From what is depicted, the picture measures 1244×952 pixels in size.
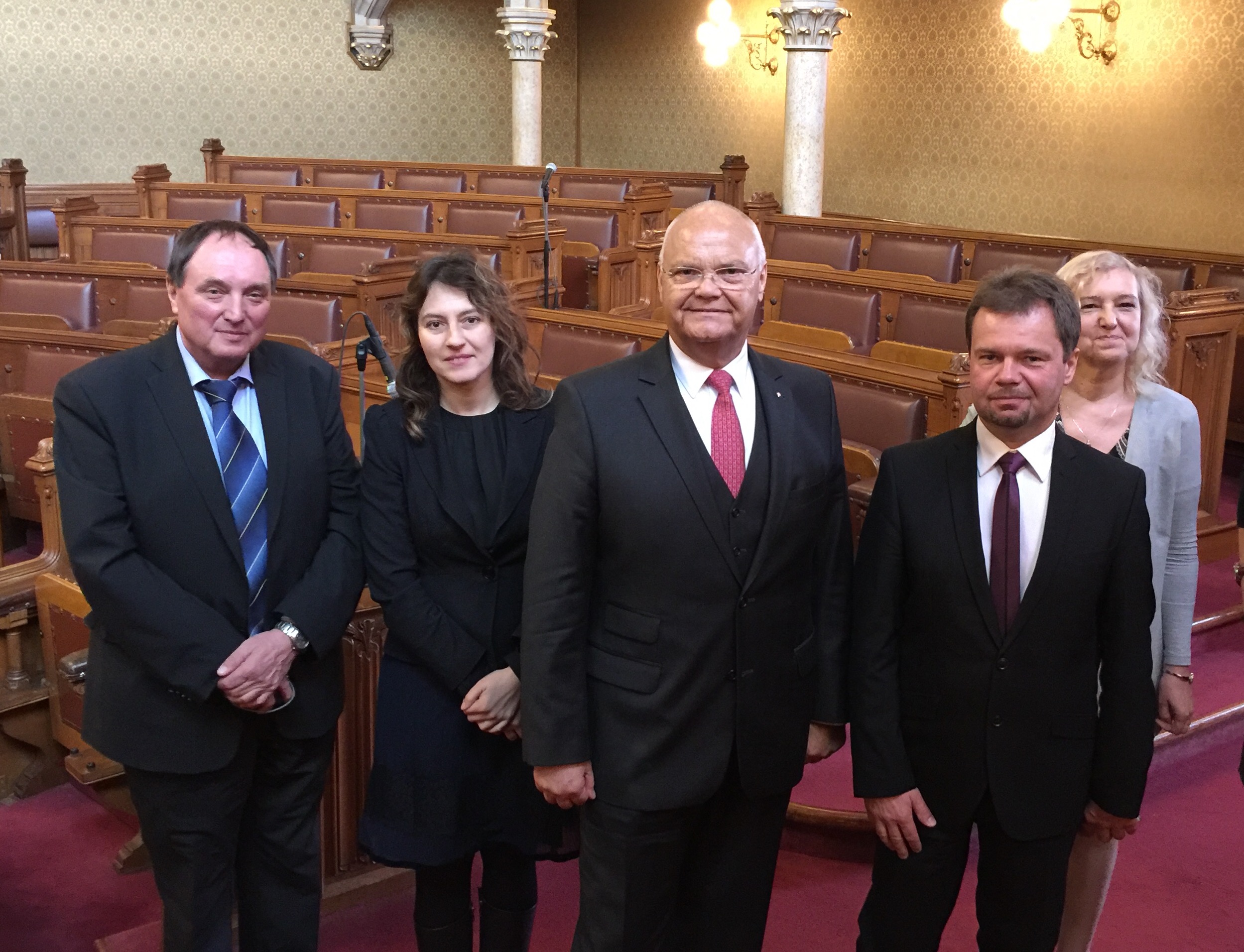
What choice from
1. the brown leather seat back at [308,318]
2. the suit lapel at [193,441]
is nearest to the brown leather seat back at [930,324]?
the brown leather seat back at [308,318]

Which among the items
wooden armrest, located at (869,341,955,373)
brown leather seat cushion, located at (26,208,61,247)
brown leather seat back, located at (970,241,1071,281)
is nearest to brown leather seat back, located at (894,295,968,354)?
wooden armrest, located at (869,341,955,373)

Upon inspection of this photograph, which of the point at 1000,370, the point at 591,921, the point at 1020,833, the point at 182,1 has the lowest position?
the point at 591,921

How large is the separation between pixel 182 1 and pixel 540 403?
11253mm

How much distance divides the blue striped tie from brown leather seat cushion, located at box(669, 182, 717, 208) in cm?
826

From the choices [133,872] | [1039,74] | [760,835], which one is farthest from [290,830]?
[1039,74]

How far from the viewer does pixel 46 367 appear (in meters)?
5.19

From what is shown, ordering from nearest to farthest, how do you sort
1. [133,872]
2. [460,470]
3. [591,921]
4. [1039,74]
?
[591,921] < [460,470] < [133,872] < [1039,74]

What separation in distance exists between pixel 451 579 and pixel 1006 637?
0.83 m

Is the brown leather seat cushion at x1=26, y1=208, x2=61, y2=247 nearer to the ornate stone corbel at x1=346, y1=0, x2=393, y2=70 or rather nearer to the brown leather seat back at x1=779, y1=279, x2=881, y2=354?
the ornate stone corbel at x1=346, y1=0, x2=393, y2=70

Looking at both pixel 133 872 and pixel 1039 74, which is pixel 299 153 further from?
pixel 133 872

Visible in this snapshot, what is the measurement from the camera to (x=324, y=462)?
196 cm

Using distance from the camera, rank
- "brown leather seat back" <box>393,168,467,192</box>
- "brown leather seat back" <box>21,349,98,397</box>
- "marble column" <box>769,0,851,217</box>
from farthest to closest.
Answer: "brown leather seat back" <box>393,168,467,192</box>, "marble column" <box>769,0,851,217</box>, "brown leather seat back" <box>21,349,98,397</box>

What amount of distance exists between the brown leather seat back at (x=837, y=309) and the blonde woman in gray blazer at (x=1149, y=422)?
12.3ft

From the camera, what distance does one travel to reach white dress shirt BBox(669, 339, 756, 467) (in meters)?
1.74
